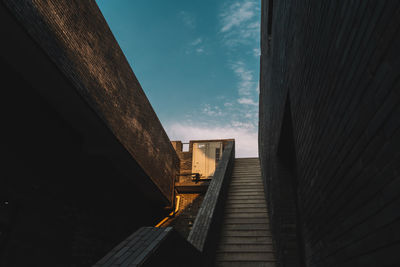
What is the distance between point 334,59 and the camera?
196cm

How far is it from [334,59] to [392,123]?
33.1 inches

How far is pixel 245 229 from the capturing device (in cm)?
652

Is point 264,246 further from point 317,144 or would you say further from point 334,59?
point 334,59

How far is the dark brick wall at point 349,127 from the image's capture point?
1295mm

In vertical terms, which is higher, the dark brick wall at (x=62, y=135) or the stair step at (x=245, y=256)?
the dark brick wall at (x=62, y=135)

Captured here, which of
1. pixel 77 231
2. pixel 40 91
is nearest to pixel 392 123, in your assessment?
pixel 40 91

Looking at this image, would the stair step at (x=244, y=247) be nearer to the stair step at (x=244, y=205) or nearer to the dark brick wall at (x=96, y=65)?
the stair step at (x=244, y=205)

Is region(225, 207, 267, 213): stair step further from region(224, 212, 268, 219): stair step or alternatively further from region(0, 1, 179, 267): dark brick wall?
region(0, 1, 179, 267): dark brick wall

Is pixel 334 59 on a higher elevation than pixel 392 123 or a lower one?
higher

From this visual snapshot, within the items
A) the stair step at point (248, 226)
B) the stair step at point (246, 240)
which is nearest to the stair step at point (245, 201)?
the stair step at point (248, 226)

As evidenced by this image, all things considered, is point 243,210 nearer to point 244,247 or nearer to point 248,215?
point 248,215

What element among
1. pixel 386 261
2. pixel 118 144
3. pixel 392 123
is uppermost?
pixel 118 144

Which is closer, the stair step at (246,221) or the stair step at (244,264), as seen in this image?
the stair step at (244,264)

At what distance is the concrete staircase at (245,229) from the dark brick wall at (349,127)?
2602 mm
